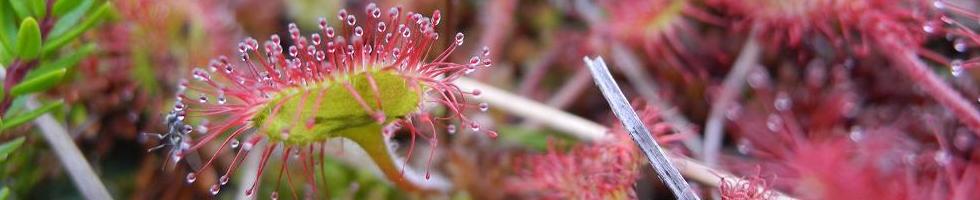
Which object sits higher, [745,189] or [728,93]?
[728,93]

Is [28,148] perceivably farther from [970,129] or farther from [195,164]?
[970,129]

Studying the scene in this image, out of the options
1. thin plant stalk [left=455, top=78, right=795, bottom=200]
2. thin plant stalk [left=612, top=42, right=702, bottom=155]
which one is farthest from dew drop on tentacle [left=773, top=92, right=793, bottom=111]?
thin plant stalk [left=455, top=78, right=795, bottom=200]

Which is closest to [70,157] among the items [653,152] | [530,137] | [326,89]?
[326,89]

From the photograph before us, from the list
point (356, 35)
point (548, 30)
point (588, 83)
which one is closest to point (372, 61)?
point (356, 35)

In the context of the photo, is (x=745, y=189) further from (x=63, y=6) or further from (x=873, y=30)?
(x=63, y=6)

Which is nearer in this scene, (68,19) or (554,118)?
(68,19)

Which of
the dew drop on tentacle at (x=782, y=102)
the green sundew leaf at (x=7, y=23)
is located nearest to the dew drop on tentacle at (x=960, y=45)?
the dew drop on tentacle at (x=782, y=102)

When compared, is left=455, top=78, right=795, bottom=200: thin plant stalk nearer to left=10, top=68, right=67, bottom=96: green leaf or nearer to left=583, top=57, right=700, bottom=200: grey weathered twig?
left=583, top=57, right=700, bottom=200: grey weathered twig
